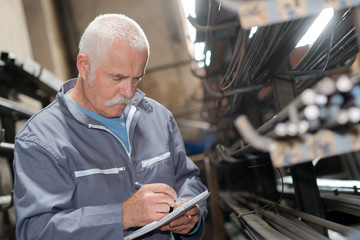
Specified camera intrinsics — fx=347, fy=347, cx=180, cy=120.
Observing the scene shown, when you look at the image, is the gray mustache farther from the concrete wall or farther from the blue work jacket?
the concrete wall

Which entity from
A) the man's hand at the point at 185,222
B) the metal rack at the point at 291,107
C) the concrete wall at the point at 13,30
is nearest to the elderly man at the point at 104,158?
the man's hand at the point at 185,222

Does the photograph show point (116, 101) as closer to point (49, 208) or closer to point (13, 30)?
point (49, 208)

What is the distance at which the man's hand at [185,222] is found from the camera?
1.32 m

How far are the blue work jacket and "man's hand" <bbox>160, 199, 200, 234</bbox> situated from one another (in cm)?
9

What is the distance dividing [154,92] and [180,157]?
4.21 m

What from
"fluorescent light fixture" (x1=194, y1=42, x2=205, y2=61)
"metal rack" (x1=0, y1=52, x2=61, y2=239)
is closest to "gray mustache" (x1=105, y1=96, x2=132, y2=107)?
"fluorescent light fixture" (x1=194, y1=42, x2=205, y2=61)

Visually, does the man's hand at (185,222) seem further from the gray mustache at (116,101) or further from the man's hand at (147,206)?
the gray mustache at (116,101)

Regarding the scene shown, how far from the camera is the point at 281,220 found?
4.90ft

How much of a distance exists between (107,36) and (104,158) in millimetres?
480

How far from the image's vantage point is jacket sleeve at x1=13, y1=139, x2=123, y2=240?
1.13m

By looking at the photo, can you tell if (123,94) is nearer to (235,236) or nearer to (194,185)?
(194,185)

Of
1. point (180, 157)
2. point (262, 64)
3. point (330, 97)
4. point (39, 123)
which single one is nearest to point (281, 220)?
point (180, 157)

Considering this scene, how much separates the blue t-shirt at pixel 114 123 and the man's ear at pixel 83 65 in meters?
0.12

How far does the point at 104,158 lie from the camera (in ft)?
4.48
